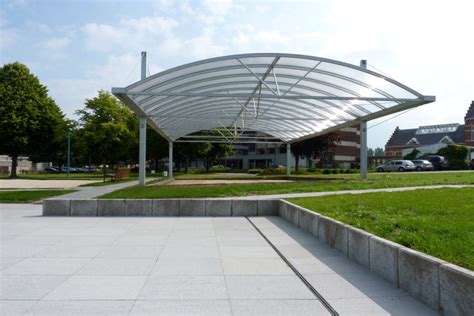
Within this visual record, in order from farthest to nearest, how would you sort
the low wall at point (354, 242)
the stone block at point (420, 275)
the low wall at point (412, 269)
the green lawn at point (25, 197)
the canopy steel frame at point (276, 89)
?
the canopy steel frame at point (276, 89) < the green lawn at point (25, 197) < the stone block at point (420, 275) < the low wall at point (354, 242) < the low wall at point (412, 269)

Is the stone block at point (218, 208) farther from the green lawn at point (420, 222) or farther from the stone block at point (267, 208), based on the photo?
the green lawn at point (420, 222)

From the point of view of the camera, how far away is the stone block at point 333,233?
23.3 feet

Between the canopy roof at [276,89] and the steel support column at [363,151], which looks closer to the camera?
the canopy roof at [276,89]

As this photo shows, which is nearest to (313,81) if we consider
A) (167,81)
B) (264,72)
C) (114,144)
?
(264,72)

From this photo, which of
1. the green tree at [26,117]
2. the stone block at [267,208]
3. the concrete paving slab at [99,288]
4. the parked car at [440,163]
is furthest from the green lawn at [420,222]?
the parked car at [440,163]

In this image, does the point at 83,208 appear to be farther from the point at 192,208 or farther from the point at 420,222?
the point at 420,222

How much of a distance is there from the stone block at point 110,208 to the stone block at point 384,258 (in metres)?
8.56

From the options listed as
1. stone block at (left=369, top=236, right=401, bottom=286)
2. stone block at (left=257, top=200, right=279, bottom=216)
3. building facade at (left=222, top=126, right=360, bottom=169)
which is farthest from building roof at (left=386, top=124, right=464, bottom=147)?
stone block at (left=369, top=236, right=401, bottom=286)

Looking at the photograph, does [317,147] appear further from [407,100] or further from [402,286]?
[402,286]

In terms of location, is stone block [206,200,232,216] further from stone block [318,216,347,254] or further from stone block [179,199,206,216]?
stone block [318,216,347,254]

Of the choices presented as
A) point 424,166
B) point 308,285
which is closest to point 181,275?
point 308,285

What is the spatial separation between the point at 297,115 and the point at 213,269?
23694 mm

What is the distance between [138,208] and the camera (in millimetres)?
12602

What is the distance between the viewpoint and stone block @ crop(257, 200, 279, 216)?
12.7 m
